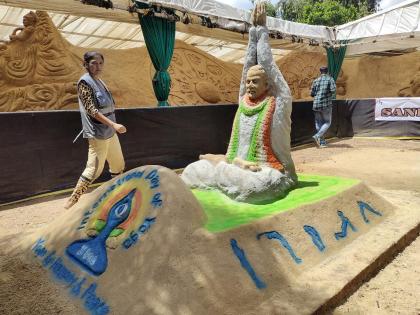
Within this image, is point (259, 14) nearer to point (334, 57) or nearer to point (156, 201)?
point (156, 201)

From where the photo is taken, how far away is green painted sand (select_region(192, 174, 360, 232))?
111 inches

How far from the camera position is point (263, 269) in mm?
2521

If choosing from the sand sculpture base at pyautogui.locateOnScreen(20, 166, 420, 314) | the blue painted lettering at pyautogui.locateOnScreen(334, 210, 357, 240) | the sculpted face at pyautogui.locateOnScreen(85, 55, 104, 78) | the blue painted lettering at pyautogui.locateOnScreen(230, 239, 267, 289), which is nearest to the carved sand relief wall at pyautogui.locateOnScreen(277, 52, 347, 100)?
the sculpted face at pyautogui.locateOnScreen(85, 55, 104, 78)

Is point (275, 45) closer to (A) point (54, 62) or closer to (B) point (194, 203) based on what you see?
(A) point (54, 62)

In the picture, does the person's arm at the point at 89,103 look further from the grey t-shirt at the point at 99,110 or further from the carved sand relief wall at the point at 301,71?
the carved sand relief wall at the point at 301,71

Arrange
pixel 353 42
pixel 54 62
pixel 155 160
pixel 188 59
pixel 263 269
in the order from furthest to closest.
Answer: pixel 188 59
pixel 353 42
pixel 54 62
pixel 155 160
pixel 263 269

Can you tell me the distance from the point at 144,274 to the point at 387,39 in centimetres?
1179

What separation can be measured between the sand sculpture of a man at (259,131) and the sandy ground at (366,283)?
1184 mm

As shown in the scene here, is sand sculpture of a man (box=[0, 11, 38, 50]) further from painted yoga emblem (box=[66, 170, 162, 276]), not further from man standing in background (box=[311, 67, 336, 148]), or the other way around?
painted yoga emblem (box=[66, 170, 162, 276])

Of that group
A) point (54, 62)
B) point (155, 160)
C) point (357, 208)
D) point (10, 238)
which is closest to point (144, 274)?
point (10, 238)

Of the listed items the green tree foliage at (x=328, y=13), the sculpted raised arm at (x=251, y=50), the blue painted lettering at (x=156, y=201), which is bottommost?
the blue painted lettering at (x=156, y=201)

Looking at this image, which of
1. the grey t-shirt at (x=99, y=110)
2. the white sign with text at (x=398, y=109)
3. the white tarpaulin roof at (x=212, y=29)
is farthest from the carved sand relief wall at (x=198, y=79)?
the grey t-shirt at (x=99, y=110)

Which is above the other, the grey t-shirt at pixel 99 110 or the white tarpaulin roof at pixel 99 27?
the white tarpaulin roof at pixel 99 27

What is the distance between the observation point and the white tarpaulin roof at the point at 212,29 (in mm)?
7543
